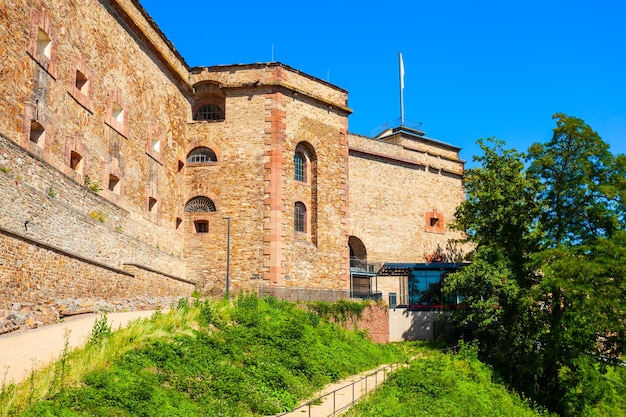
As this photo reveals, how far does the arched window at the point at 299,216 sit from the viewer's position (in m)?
28.0

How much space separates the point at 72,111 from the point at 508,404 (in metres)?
17.4

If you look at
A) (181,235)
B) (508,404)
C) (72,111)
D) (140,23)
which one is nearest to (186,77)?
(140,23)

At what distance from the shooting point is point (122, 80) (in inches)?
912

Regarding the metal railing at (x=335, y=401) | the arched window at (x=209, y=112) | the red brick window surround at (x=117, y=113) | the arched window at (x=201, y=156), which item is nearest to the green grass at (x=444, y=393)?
the metal railing at (x=335, y=401)

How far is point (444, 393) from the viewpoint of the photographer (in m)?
18.5

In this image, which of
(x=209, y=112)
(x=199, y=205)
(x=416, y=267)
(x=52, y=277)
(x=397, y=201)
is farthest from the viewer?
(x=397, y=201)

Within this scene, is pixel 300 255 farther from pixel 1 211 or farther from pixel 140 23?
pixel 1 211

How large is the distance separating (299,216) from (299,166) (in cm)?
239

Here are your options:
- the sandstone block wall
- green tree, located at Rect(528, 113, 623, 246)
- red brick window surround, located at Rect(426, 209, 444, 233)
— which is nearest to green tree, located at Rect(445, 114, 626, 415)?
green tree, located at Rect(528, 113, 623, 246)

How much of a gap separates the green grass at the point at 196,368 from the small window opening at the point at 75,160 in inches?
229

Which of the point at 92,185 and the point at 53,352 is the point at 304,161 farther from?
the point at 53,352

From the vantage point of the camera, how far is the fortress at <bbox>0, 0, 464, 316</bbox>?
16688 millimetres

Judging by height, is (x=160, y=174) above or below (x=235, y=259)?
above

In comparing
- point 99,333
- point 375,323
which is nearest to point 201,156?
point 375,323
